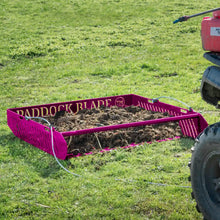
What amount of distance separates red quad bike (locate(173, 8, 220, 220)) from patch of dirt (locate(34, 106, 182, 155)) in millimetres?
2626

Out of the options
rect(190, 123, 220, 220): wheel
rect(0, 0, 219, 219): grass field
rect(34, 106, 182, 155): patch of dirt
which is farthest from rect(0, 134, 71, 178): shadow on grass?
rect(190, 123, 220, 220): wheel

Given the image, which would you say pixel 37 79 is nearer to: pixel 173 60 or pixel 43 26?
pixel 173 60

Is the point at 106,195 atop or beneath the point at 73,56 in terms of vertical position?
atop

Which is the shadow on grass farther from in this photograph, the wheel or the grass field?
the wheel

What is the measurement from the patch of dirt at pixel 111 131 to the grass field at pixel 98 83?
0.30m

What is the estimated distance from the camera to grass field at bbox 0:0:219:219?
15.3ft

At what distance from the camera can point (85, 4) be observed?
20.8 meters

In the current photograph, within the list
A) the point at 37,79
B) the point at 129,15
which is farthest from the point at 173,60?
the point at 129,15

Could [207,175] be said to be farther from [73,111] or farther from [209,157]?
[73,111]

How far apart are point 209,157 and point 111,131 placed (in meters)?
3.18

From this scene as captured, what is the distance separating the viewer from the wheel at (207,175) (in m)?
3.58

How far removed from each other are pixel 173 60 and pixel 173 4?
7484 millimetres

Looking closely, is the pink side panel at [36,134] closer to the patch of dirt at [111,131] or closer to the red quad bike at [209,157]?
the patch of dirt at [111,131]

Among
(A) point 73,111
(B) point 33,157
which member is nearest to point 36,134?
(B) point 33,157
